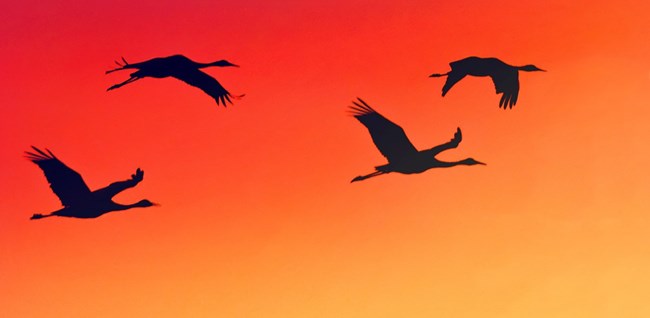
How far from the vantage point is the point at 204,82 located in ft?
8.05

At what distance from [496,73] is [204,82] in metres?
0.89

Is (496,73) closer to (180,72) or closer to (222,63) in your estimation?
(222,63)

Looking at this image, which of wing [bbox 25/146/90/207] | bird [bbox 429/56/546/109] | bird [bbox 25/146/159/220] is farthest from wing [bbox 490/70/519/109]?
wing [bbox 25/146/90/207]

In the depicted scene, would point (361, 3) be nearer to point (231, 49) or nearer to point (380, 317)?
point (231, 49)

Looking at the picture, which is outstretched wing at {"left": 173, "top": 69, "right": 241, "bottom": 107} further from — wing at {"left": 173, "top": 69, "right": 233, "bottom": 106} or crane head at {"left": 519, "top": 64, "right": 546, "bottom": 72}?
crane head at {"left": 519, "top": 64, "right": 546, "bottom": 72}

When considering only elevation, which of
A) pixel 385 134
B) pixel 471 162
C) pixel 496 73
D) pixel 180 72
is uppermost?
pixel 180 72

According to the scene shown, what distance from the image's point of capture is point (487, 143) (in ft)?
8.09

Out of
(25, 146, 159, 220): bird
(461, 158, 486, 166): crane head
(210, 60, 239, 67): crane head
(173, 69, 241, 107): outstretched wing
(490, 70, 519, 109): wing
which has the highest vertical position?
(210, 60, 239, 67): crane head

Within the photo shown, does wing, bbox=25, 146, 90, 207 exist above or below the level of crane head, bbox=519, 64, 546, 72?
below

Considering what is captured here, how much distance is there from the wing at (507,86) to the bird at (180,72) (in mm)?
779

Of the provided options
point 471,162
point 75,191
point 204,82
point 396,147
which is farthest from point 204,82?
point 471,162

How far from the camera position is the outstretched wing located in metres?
2.46

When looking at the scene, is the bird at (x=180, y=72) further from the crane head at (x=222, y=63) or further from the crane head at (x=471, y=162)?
the crane head at (x=471, y=162)

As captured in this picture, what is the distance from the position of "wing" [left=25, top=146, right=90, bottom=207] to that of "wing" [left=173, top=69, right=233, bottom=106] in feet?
1.40
